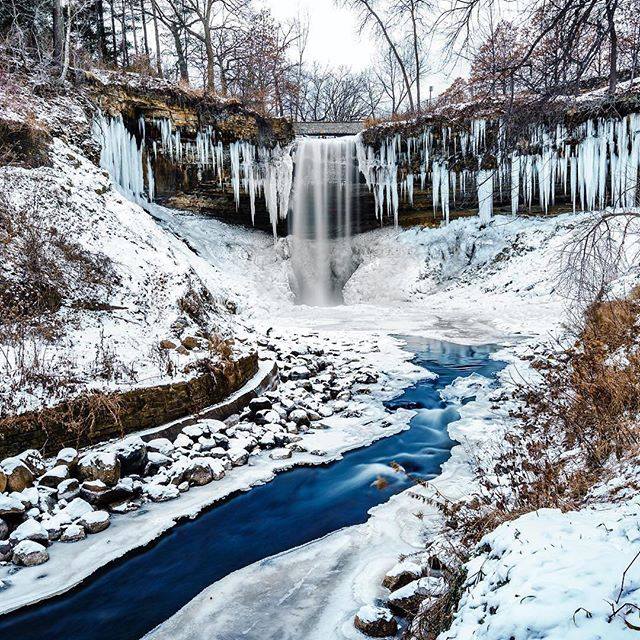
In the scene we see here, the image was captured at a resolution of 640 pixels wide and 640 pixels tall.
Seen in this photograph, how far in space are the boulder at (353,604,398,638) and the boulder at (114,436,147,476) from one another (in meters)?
2.64

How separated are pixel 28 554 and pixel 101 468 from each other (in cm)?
94

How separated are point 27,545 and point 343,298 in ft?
51.7

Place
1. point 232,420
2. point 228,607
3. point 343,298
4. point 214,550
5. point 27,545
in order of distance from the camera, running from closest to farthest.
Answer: point 228,607 < point 27,545 < point 214,550 < point 232,420 < point 343,298

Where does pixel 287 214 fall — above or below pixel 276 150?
below

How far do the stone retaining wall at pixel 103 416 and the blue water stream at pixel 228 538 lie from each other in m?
1.34

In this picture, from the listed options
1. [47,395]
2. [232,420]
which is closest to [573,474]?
[232,420]

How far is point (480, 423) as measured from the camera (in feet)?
20.3

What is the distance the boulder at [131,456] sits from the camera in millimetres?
4555

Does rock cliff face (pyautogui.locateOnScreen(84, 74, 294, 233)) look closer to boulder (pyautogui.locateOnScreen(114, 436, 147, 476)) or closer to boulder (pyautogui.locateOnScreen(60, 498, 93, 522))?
boulder (pyautogui.locateOnScreen(114, 436, 147, 476))

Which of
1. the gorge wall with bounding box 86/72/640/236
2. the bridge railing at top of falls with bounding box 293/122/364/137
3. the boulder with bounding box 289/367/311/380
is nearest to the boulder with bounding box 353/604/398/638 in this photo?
the boulder with bounding box 289/367/311/380

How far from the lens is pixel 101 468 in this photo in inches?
172

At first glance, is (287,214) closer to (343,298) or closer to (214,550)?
(343,298)

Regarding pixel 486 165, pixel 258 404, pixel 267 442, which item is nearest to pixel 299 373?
pixel 258 404

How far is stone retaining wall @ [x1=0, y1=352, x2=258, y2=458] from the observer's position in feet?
14.4
